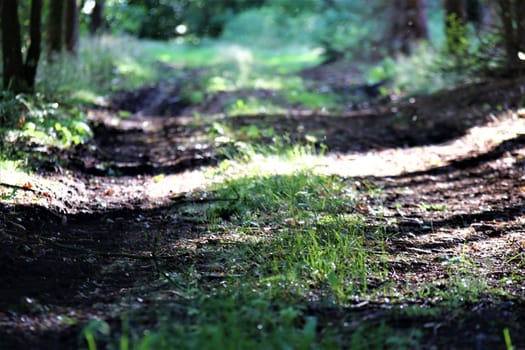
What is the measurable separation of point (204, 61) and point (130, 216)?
18626 mm

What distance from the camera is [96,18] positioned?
72.9 feet

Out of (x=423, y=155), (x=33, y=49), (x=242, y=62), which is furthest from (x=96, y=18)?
(x=423, y=155)

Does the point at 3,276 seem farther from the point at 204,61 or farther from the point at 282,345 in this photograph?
the point at 204,61

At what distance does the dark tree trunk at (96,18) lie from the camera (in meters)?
21.8

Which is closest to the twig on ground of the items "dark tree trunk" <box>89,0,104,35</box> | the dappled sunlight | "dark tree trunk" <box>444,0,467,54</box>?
the dappled sunlight

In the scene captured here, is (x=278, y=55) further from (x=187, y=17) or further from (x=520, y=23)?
(x=520, y=23)

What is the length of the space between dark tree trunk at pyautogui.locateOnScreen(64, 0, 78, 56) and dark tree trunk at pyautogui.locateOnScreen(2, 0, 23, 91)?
225 inches

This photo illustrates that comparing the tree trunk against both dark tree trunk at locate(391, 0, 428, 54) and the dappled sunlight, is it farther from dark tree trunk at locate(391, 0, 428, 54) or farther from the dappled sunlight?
dark tree trunk at locate(391, 0, 428, 54)

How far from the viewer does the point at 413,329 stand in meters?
A: 3.42

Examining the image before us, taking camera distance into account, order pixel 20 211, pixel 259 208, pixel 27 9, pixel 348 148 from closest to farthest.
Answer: pixel 20 211, pixel 259 208, pixel 348 148, pixel 27 9

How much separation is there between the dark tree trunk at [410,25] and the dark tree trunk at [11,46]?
1264cm

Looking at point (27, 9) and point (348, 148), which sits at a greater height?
point (27, 9)

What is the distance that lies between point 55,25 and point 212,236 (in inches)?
343

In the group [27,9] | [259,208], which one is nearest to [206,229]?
[259,208]
